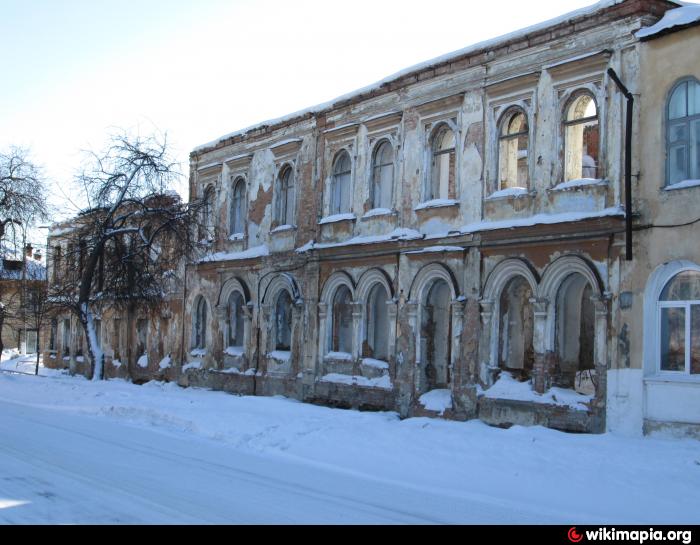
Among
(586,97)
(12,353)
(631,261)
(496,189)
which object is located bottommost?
(12,353)

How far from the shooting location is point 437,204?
18.1 meters

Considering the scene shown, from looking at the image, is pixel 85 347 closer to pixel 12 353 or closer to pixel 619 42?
pixel 12 353

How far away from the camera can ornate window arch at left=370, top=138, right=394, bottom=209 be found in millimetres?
20094

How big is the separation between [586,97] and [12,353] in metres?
44.5

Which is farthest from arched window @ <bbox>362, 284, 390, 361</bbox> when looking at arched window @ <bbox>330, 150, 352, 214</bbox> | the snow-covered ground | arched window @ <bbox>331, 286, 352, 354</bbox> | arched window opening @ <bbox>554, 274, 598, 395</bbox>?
arched window opening @ <bbox>554, 274, 598, 395</bbox>

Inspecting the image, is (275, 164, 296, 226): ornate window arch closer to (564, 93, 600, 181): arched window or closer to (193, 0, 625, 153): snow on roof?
(193, 0, 625, 153): snow on roof

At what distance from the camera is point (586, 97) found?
15.5 metres

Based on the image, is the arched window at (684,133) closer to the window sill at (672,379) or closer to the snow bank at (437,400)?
the window sill at (672,379)

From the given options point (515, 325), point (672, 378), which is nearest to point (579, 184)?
point (515, 325)

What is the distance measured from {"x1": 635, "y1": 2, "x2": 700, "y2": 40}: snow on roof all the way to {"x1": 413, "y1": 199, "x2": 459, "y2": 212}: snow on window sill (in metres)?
5.09

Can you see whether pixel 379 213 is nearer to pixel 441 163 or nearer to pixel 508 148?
pixel 441 163

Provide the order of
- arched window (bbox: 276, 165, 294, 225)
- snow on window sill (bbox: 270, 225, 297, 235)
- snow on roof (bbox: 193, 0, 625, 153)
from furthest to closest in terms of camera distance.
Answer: arched window (bbox: 276, 165, 294, 225) < snow on window sill (bbox: 270, 225, 297, 235) < snow on roof (bbox: 193, 0, 625, 153)

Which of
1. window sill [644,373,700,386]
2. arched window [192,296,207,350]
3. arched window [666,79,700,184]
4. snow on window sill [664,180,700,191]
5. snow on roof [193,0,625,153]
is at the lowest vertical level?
window sill [644,373,700,386]

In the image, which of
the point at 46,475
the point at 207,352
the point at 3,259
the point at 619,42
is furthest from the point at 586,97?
the point at 3,259
